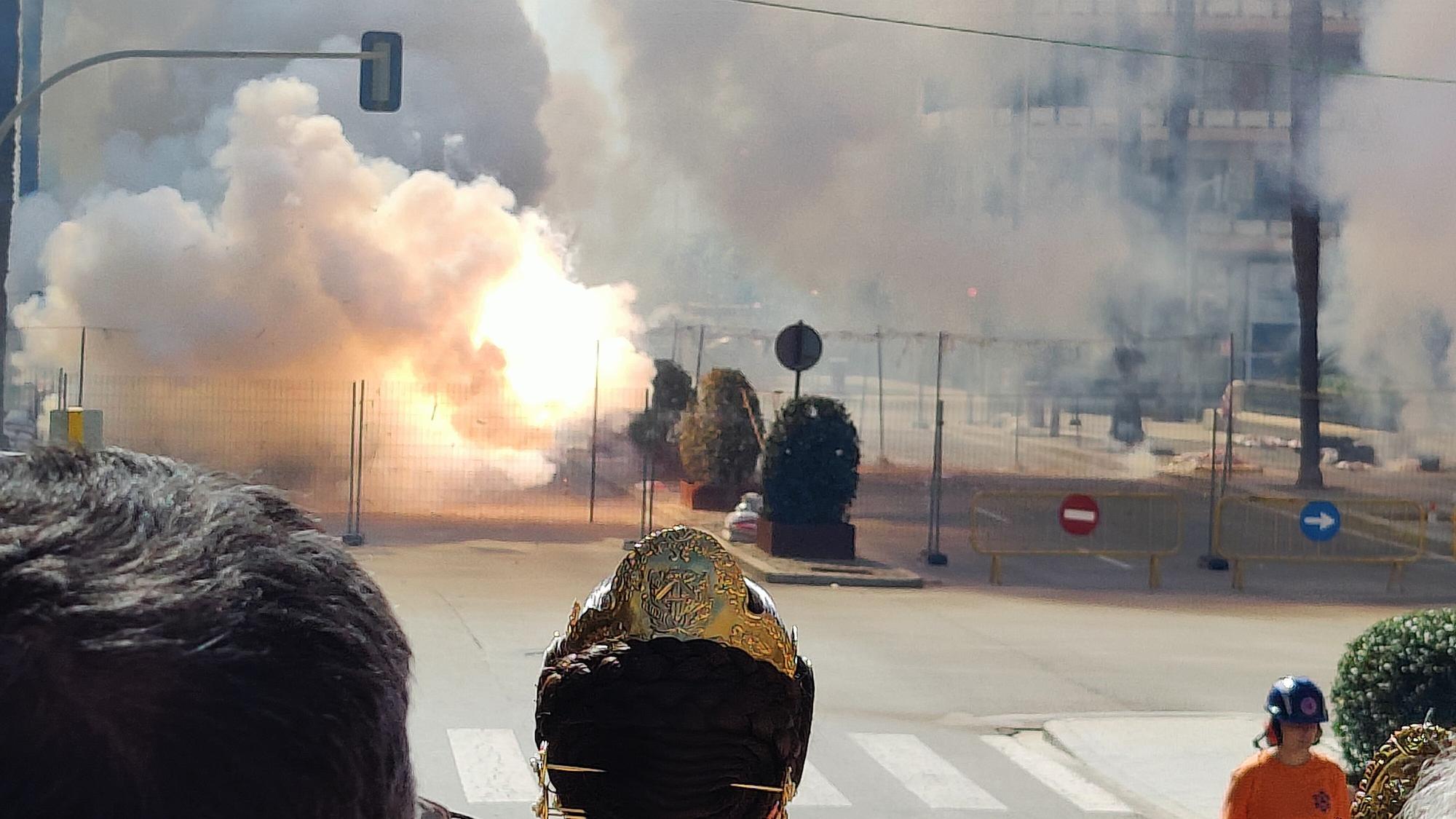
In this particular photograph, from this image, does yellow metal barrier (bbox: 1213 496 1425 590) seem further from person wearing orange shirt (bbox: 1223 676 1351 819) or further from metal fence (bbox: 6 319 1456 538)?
person wearing orange shirt (bbox: 1223 676 1351 819)

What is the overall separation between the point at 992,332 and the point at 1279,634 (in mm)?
14581

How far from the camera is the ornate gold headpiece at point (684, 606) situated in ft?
4.88

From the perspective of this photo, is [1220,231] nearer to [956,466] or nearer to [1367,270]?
[1367,270]

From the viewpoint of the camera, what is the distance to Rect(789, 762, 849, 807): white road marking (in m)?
6.32

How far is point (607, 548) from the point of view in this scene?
1488 cm

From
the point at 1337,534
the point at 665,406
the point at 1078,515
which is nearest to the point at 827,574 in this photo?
the point at 1078,515

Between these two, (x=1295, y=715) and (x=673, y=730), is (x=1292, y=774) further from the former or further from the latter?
(x=673, y=730)

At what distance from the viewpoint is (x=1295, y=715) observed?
3.72 meters

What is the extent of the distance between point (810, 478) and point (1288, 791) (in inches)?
384

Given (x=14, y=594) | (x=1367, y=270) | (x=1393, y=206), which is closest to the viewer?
(x=14, y=594)

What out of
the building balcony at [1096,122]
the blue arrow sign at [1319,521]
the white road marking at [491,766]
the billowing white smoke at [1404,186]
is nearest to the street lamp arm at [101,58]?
the white road marking at [491,766]

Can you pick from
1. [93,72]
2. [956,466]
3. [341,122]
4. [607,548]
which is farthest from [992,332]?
[93,72]

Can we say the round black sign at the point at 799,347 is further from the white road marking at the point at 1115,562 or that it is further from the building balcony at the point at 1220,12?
the building balcony at the point at 1220,12

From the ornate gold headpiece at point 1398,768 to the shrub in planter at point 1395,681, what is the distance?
3.16 metres
